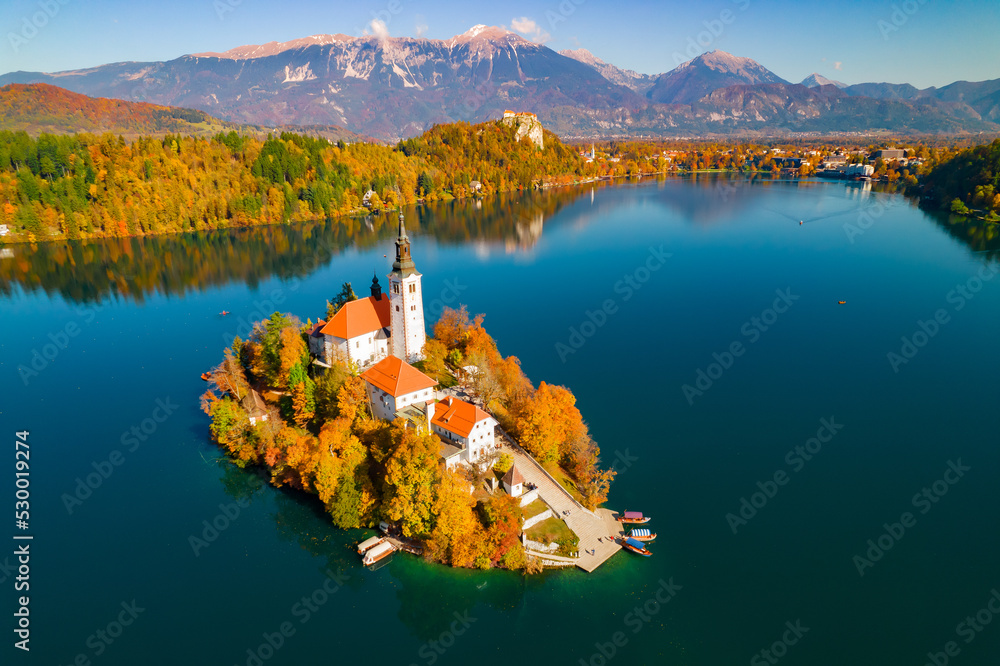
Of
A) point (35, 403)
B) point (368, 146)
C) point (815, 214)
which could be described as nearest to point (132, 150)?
point (368, 146)

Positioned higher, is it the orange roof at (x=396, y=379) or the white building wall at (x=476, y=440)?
the orange roof at (x=396, y=379)

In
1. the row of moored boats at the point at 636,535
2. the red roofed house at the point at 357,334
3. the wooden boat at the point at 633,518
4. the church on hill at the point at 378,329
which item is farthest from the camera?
the red roofed house at the point at 357,334

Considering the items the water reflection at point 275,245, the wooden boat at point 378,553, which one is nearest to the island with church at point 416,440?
the wooden boat at point 378,553

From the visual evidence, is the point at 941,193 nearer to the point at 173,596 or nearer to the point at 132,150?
the point at 173,596

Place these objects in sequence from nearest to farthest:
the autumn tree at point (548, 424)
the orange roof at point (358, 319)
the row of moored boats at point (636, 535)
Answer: the row of moored boats at point (636, 535)
the autumn tree at point (548, 424)
the orange roof at point (358, 319)

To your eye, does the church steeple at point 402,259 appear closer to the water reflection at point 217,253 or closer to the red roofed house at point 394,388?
the red roofed house at point 394,388

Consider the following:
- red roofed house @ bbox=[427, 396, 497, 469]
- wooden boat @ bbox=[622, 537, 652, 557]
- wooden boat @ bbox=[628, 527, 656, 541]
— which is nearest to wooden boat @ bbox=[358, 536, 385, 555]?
red roofed house @ bbox=[427, 396, 497, 469]

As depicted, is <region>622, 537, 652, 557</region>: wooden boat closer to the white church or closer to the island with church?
→ the island with church

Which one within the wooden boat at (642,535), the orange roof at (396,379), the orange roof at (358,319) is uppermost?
the orange roof at (358,319)

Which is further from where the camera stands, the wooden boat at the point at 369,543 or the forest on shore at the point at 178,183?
the forest on shore at the point at 178,183
